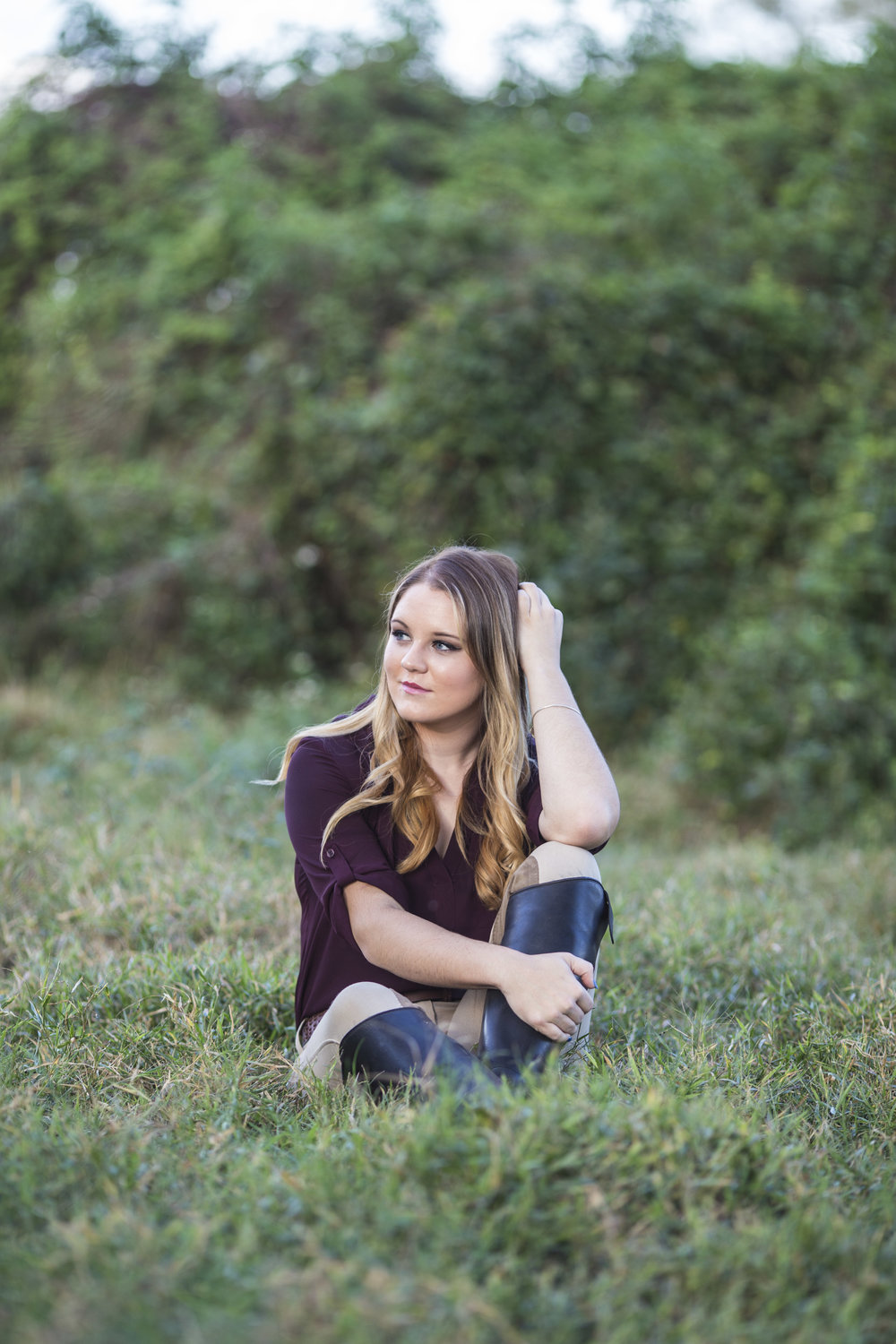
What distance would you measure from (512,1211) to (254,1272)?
417 mm

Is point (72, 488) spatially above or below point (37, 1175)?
below

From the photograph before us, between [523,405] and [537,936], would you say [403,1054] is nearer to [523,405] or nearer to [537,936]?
[537,936]

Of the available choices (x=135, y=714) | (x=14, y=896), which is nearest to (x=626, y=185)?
(x=135, y=714)

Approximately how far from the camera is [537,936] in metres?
2.52

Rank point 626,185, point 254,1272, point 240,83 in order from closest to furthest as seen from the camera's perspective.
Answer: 1. point 254,1272
2. point 626,185
3. point 240,83

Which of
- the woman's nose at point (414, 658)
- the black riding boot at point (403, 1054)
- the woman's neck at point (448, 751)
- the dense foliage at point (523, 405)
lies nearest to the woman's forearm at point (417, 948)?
the black riding boot at point (403, 1054)

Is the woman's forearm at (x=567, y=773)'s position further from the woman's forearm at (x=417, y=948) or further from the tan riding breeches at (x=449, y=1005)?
the woman's forearm at (x=417, y=948)

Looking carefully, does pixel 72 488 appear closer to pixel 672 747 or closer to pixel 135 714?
pixel 135 714

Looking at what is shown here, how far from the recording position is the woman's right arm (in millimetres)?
2400

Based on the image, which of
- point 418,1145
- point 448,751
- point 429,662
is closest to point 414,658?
point 429,662

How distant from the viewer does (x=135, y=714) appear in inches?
249

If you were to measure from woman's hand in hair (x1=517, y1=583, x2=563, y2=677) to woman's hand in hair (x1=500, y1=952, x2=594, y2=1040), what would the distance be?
2.35 feet

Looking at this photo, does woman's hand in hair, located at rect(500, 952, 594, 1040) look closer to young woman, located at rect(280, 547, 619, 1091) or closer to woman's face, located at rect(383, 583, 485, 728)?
young woman, located at rect(280, 547, 619, 1091)

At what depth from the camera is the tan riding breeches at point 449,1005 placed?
251 cm
